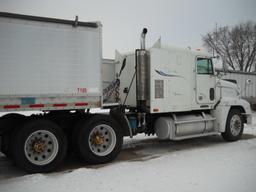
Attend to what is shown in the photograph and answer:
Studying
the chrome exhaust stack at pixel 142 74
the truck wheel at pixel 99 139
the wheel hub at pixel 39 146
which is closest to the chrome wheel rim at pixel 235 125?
the chrome exhaust stack at pixel 142 74

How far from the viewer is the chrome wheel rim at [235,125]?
31.8 ft

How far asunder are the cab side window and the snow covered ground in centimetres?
252

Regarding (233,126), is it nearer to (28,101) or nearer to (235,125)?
(235,125)

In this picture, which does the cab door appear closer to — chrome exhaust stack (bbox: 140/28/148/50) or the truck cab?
the truck cab

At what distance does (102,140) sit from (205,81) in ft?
13.7

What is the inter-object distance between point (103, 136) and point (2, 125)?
7.30ft

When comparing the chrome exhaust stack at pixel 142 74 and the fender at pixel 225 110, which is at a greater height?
the chrome exhaust stack at pixel 142 74

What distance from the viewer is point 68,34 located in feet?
21.2

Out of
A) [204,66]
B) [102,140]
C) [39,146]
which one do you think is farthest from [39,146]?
[204,66]

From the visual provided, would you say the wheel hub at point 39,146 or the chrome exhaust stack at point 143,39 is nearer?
the wheel hub at point 39,146

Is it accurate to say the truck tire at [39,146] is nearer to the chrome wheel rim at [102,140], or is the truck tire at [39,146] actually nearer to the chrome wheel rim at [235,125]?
the chrome wheel rim at [102,140]

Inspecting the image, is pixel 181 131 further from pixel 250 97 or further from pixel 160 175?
pixel 250 97

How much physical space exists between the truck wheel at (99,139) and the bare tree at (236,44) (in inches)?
1299

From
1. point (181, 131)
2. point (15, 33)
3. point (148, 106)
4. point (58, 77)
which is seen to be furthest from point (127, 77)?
point (15, 33)
